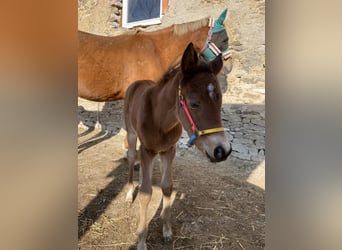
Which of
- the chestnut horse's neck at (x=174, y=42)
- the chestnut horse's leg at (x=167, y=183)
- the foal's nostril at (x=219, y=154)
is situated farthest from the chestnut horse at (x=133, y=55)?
the foal's nostril at (x=219, y=154)

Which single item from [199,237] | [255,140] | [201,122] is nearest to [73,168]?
[201,122]

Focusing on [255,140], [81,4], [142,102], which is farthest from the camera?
[81,4]

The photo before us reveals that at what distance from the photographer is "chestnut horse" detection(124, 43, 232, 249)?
43.3 inches

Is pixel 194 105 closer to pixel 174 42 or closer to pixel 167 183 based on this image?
pixel 167 183

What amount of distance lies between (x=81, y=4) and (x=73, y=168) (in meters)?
5.27

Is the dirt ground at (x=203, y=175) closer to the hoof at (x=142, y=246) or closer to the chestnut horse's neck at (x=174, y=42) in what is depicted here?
the hoof at (x=142, y=246)

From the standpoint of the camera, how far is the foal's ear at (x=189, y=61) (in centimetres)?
114

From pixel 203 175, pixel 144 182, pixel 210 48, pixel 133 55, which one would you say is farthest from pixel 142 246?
pixel 133 55

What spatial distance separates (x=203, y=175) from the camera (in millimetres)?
2750

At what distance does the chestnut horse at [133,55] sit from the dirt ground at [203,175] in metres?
0.65

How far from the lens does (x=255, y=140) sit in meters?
3.09

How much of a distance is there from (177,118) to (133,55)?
146cm
